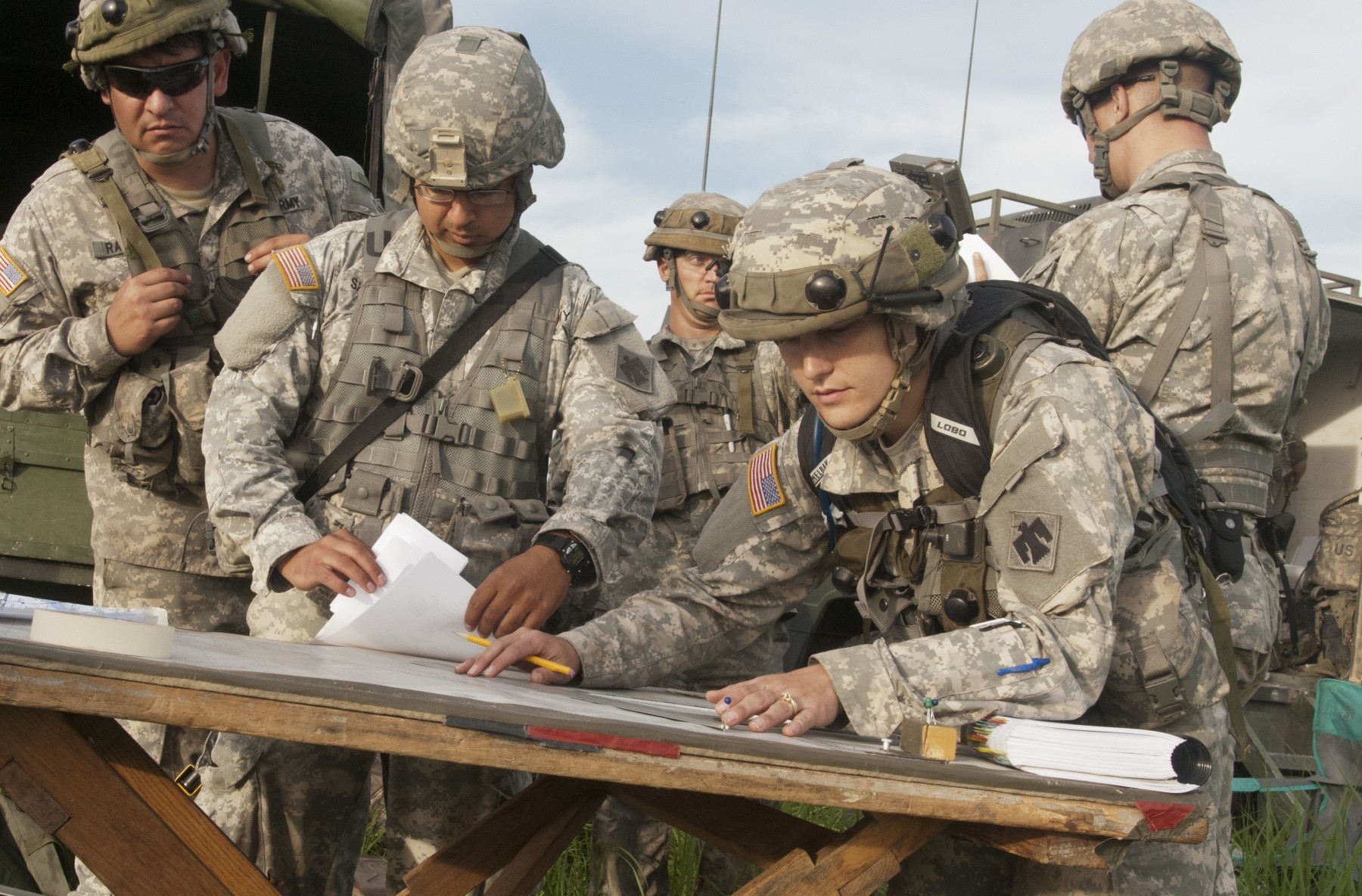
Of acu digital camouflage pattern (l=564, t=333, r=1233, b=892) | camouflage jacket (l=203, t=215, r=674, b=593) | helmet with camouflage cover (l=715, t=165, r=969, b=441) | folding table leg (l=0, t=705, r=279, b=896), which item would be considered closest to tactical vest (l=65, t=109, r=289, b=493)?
camouflage jacket (l=203, t=215, r=674, b=593)

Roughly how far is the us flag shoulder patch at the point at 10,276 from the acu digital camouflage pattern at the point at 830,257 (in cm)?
215

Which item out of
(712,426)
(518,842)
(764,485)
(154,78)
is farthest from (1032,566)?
(712,426)

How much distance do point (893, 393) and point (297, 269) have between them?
146 centimetres

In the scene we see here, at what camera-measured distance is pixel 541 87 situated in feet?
10.5

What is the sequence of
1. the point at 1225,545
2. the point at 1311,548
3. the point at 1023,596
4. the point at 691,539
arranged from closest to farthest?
the point at 1023,596
the point at 1225,545
the point at 691,539
the point at 1311,548

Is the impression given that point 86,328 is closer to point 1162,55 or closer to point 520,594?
point 520,594

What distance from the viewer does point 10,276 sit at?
3545mm

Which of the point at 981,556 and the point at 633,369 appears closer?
the point at 981,556

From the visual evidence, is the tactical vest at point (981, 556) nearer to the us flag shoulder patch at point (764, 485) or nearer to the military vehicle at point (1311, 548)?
the us flag shoulder patch at point (764, 485)

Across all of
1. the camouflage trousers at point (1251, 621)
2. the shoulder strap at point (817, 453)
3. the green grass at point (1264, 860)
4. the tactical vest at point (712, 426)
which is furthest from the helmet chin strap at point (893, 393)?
the tactical vest at point (712, 426)

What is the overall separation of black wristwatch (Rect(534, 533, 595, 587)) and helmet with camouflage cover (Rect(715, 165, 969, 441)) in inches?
27.5

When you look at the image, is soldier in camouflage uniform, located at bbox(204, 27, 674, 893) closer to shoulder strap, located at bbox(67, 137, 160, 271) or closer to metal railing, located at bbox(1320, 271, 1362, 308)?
shoulder strap, located at bbox(67, 137, 160, 271)

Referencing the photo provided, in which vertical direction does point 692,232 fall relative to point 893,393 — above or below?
above

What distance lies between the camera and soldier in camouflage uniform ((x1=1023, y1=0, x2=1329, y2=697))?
3309 mm
